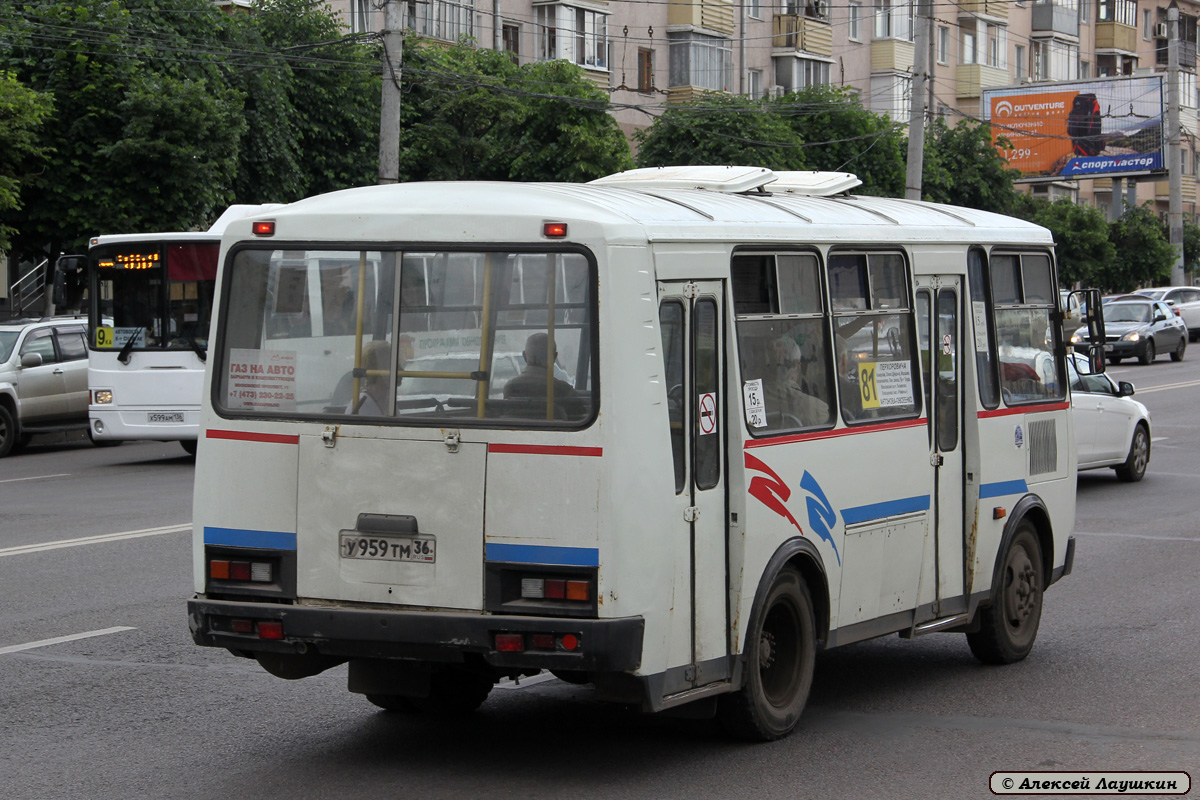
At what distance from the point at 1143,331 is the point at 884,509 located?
33.6m

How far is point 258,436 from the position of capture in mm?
6457

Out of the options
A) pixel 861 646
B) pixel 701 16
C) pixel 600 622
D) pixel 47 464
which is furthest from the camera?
pixel 701 16

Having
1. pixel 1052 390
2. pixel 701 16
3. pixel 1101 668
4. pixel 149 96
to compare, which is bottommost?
pixel 1101 668

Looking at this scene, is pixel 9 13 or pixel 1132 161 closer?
pixel 9 13

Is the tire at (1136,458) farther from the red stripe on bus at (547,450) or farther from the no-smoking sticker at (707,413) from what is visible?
the red stripe on bus at (547,450)

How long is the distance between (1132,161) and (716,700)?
5467 centimetres

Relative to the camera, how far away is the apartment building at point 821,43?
143 feet

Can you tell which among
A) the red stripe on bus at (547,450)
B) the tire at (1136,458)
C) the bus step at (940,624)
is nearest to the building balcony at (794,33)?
the tire at (1136,458)

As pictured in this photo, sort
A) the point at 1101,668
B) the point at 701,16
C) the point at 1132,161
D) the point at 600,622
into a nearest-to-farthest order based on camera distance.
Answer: the point at 600,622, the point at 1101,668, the point at 701,16, the point at 1132,161

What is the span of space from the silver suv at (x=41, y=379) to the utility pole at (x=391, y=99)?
479 cm

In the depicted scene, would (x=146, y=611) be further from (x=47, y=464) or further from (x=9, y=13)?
(x=9, y=13)

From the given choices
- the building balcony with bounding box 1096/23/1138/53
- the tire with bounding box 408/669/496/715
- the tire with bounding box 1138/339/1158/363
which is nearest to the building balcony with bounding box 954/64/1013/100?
the building balcony with bounding box 1096/23/1138/53

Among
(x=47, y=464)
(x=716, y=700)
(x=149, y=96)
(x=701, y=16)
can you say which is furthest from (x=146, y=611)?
(x=701, y=16)

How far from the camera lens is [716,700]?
668 cm
